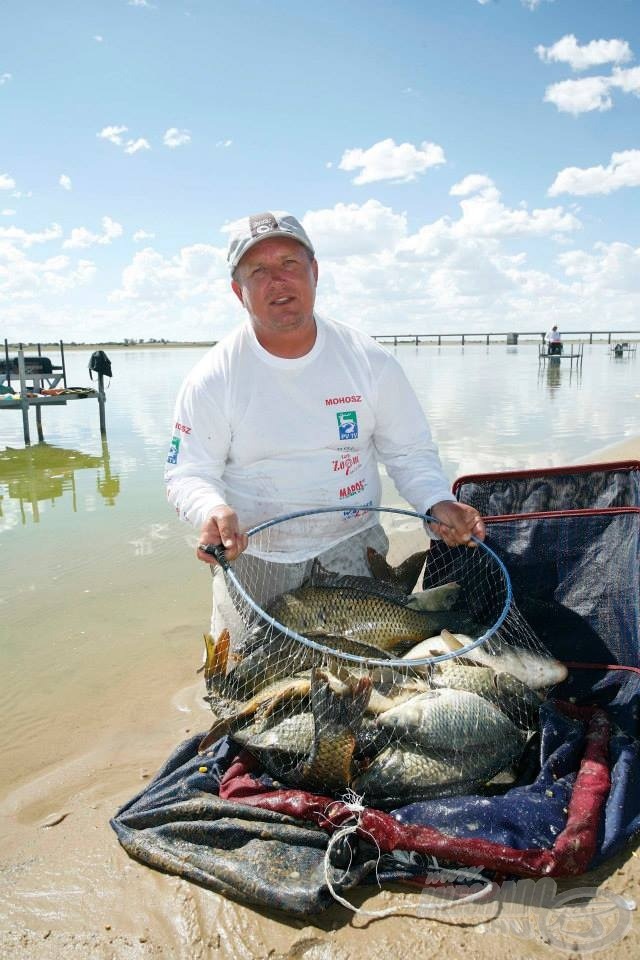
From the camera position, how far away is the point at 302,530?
13.3 feet

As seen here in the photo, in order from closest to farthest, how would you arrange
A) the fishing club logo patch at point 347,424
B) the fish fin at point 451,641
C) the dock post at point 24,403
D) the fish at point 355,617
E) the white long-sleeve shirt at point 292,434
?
1. the fish fin at point 451,641
2. the fish at point 355,617
3. the white long-sleeve shirt at point 292,434
4. the fishing club logo patch at point 347,424
5. the dock post at point 24,403

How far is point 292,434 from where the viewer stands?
3.92m

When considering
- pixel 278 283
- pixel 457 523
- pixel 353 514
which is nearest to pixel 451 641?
pixel 457 523

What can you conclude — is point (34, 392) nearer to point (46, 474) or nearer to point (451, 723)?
point (46, 474)

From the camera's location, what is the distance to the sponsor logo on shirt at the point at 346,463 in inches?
159

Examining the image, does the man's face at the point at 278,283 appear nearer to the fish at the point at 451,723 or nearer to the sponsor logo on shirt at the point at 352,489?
the sponsor logo on shirt at the point at 352,489

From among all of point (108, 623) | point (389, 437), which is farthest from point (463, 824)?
point (108, 623)

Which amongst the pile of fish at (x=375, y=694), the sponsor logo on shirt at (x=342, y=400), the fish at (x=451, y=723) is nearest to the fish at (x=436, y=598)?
the pile of fish at (x=375, y=694)

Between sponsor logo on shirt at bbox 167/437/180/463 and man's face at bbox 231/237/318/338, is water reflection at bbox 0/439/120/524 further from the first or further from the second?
man's face at bbox 231/237/318/338

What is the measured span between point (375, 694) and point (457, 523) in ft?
3.37

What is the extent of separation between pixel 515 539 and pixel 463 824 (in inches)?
69.0

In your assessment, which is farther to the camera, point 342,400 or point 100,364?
point 100,364

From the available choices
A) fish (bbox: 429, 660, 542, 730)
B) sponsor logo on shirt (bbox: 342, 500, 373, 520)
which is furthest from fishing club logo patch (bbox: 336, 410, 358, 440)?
fish (bbox: 429, 660, 542, 730)

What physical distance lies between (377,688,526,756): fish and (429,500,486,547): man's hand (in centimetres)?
87
